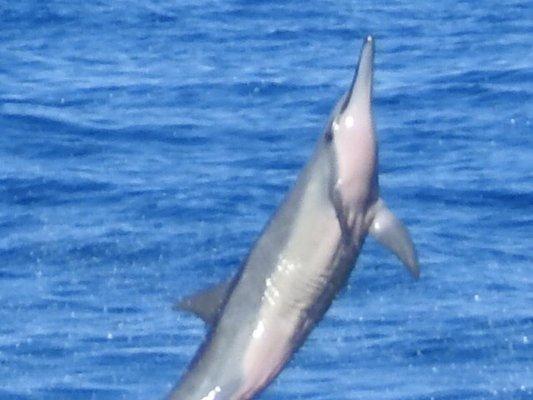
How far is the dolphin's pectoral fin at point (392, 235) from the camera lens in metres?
6.61

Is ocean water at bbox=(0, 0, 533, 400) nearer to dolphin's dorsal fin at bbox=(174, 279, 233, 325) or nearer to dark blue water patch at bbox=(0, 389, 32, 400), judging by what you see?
dark blue water patch at bbox=(0, 389, 32, 400)

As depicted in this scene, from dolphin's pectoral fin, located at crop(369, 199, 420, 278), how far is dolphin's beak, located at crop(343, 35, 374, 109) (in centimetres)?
36

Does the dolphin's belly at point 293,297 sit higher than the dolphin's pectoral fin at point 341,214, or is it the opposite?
the dolphin's pectoral fin at point 341,214

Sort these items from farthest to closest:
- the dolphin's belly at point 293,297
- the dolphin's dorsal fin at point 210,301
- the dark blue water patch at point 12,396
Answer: the dark blue water patch at point 12,396
the dolphin's dorsal fin at point 210,301
the dolphin's belly at point 293,297

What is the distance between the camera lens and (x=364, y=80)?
6414 mm

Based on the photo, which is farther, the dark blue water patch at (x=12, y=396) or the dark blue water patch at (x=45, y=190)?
the dark blue water patch at (x=45, y=190)

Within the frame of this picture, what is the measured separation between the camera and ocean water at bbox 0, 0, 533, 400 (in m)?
12.5

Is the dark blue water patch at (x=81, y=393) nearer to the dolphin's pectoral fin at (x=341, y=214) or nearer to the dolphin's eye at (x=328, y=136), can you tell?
the dolphin's eye at (x=328, y=136)

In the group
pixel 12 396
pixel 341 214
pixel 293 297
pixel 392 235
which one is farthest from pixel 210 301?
pixel 12 396

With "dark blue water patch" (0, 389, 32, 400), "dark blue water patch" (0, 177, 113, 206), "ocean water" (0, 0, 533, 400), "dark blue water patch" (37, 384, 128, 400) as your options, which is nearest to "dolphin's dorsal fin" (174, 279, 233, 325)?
"ocean water" (0, 0, 533, 400)

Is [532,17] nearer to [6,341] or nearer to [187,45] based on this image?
[187,45]

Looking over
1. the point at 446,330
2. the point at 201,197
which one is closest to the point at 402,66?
the point at 201,197

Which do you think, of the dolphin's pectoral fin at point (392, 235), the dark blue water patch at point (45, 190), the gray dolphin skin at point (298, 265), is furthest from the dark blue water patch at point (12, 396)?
the dolphin's pectoral fin at point (392, 235)

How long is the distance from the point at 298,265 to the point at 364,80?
2.21 feet
